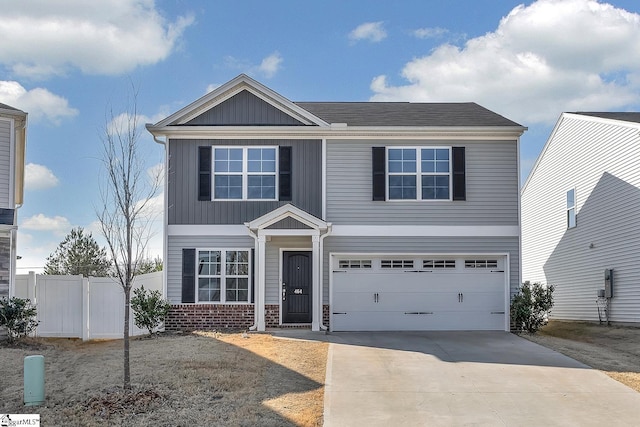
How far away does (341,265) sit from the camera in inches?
684

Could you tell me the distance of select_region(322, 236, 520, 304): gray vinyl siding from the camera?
56.4 ft

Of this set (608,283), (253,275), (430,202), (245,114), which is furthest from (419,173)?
(608,283)

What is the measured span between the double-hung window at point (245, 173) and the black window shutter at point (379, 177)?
2.58m

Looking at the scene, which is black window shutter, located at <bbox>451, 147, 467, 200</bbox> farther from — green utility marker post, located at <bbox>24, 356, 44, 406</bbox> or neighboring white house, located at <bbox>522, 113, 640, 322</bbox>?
green utility marker post, located at <bbox>24, 356, 44, 406</bbox>

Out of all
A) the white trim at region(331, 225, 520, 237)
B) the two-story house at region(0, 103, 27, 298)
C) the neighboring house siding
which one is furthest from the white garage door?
the neighboring house siding

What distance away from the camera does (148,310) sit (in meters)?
16.4

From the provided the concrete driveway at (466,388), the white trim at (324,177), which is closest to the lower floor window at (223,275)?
the white trim at (324,177)

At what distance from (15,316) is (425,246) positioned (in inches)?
393

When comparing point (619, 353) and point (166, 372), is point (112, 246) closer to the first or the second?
point (166, 372)

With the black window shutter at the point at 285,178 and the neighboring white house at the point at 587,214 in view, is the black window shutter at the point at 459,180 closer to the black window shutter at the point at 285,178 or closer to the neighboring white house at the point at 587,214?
the black window shutter at the point at 285,178

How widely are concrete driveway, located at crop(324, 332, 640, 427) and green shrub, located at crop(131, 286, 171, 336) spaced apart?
4.69 m

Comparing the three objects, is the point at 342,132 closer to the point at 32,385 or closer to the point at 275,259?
the point at 275,259

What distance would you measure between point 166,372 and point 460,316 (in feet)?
29.1

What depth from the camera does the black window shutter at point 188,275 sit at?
55.8 ft
